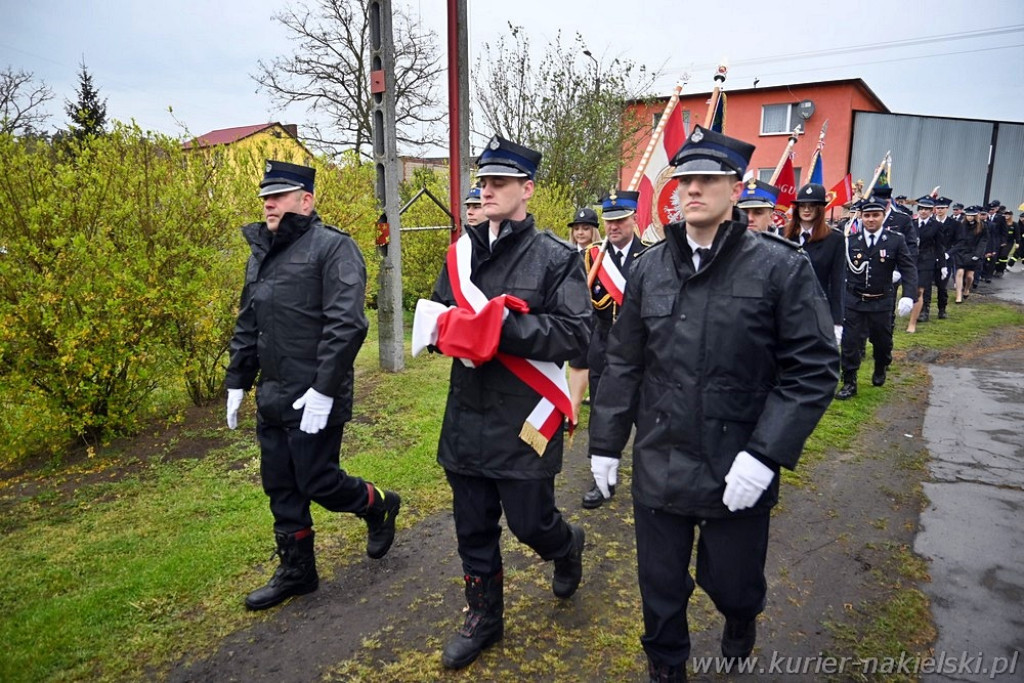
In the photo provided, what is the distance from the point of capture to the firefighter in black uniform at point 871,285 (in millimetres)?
7496

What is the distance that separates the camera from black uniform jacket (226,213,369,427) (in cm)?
329

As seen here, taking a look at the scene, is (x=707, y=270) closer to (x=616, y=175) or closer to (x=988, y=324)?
(x=988, y=324)

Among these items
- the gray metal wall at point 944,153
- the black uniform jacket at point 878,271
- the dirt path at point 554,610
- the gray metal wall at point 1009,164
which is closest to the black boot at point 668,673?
the dirt path at point 554,610

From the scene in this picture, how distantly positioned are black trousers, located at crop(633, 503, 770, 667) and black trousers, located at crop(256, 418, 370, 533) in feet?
5.58

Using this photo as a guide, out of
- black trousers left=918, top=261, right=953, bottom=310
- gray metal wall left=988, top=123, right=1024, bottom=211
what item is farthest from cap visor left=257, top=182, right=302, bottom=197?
gray metal wall left=988, top=123, right=1024, bottom=211

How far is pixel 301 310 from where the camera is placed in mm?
3363

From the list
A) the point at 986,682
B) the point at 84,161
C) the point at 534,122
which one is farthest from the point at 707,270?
the point at 534,122

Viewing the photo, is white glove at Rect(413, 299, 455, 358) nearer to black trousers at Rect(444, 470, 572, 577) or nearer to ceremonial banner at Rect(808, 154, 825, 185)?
black trousers at Rect(444, 470, 572, 577)

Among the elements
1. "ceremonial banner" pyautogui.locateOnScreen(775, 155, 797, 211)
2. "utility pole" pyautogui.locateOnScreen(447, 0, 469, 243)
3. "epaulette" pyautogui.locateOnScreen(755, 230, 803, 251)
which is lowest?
"epaulette" pyautogui.locateOnScreen(755, 230, 803, 251)

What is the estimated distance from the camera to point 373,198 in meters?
8.36

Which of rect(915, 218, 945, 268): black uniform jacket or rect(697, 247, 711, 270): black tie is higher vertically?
rect(697, 247, 711, 270): black tie

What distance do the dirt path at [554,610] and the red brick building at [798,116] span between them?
25.7 meters

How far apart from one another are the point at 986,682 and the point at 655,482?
68.1 inches

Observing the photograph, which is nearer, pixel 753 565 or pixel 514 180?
pixel 753 565
